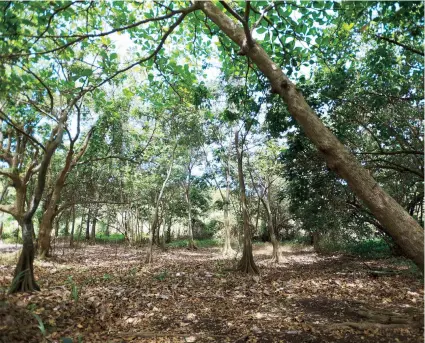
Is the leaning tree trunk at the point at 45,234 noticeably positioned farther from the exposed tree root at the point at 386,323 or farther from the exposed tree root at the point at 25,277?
the exposed tree root at the point at 386,323

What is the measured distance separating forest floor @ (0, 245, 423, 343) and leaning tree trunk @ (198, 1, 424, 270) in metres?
1.68

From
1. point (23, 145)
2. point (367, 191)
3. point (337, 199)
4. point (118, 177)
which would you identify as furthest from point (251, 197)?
point (367, 191)

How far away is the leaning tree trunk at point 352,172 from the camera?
2.20m

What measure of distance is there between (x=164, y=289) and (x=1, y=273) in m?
4.66

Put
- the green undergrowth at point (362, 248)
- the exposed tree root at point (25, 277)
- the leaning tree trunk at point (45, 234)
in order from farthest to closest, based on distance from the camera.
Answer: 1. the green undergrowth at point (362, 248)
2. the leaning tree trunk at point (45, 234)
3. the exposed tree root at point (25, 277)

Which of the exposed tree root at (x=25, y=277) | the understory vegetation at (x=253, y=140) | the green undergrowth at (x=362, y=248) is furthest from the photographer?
the green undergrowth at (x=362, y=248)

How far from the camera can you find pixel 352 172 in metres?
2.43

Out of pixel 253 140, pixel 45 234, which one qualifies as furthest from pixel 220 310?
pixel 253 140

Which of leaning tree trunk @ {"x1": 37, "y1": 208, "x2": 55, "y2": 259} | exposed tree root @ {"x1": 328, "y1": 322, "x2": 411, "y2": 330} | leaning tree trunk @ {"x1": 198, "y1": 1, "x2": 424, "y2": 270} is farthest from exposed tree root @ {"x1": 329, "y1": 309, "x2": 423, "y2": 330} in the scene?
leaning tree trunk @ {"x1": 37, "y1": 208, "x2": 55, "y2": 259}

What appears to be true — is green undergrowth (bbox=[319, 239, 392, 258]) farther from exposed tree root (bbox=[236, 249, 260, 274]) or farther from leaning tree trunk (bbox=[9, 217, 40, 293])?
leaning tree trunk (bbox=[9, 217, 40, 293])

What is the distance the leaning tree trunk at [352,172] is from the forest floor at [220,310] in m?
1.68

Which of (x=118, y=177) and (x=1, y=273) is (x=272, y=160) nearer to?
(x=118, y=177)

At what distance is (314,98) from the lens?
760cm

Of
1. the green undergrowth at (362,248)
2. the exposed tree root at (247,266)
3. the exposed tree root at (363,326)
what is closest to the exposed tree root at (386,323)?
the exposed tree root at (363,326)
